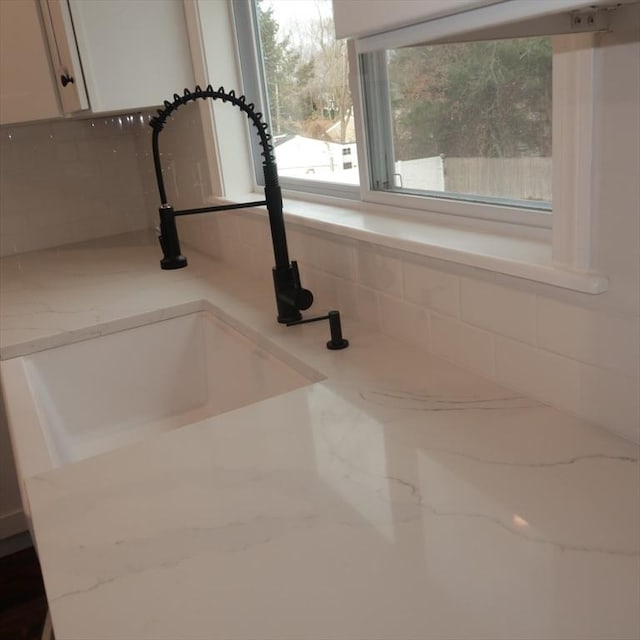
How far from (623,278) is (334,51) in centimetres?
106

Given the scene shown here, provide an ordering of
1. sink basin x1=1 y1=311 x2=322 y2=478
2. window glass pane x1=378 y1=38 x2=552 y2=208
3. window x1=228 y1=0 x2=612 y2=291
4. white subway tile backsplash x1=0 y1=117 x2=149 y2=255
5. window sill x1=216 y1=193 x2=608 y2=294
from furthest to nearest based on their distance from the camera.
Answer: white subway tile backsplash x1=0 y1=117 x2=149 y2=255 < sink basin x1=1 y1=311 x2=322 y2=478 < window glass pane x1=378 y1=38 x2=552 y2=208 < window sill x1=216 y1=193 x2=608 y2=294 < window x1=228 y1=0 x2=612 y2=291

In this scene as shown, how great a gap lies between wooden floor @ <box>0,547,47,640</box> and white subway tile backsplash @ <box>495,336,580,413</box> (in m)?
1.58

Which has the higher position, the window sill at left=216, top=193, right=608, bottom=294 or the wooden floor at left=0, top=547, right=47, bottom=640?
the window sill at left=216, top=193, right=608, bottom=294

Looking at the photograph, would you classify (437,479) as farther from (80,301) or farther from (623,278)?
(80,301)

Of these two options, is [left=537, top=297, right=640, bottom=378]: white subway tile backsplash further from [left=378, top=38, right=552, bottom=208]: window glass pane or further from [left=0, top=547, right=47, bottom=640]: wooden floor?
[left=0, top=547, right=47, bottom=640]: wooden floor

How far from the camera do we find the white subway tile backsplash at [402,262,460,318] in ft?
3.75


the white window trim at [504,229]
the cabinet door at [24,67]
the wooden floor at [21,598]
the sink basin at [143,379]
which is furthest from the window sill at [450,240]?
the wooden floor at [21,598]

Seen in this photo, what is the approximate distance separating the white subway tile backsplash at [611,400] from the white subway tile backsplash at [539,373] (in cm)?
1

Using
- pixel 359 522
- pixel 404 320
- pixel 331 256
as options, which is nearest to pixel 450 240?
pixel 404 320

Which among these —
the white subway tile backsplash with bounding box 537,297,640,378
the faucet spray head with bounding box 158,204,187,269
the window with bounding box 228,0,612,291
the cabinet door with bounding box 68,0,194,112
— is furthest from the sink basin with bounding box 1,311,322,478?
the cabinet door with bounding box 68,0,194,112

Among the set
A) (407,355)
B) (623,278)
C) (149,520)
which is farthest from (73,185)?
(623,278)

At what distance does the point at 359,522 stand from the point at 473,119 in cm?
77

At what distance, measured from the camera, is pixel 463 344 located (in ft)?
3.75

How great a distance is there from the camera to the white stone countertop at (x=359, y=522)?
645 mm
